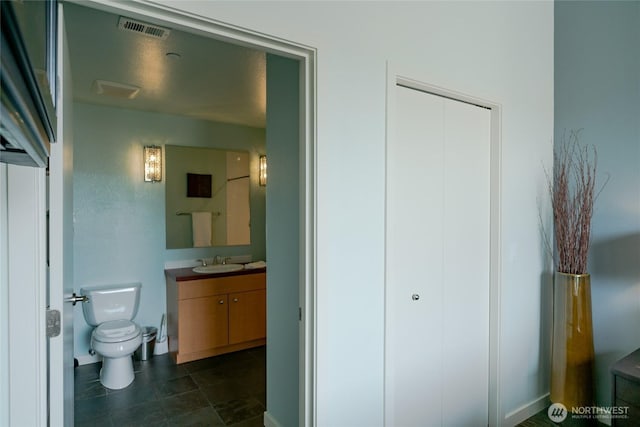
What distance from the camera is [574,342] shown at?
2219 mm

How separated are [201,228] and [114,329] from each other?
4.11 feet

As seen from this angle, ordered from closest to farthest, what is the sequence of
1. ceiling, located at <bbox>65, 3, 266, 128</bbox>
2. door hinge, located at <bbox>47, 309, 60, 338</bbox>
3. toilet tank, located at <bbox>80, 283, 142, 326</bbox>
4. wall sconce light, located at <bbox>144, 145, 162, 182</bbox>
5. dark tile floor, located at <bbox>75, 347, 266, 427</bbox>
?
1. door hinge, located at <bbox>47, 309, 60, 338</bbox>
2. ceiling, located at <bbox>65, 3, 266, 128</bbox>
3. dark tile floor, located at <bbox>75, 347, 266, 427</bbox>
4. toilet tank, located at <bbox>80, 283, 142, 326</bbox>
5. wall sconce light, located at <bbox>144, 145, 162, 182</bbox>

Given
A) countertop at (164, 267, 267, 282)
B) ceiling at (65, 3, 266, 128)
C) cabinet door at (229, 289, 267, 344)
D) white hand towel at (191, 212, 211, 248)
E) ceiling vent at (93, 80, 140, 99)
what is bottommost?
cabinet door at (229, 289, 267, 344)

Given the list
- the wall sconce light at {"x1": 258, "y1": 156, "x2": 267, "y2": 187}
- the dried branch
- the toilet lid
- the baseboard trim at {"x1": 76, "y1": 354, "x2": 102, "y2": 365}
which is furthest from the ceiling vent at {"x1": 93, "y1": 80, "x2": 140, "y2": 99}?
the dried branch

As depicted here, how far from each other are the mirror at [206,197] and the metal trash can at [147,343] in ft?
2.69

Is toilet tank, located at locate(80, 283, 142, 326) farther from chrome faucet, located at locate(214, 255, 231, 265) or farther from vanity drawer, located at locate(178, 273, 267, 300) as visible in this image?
chrome faucet, located at locate(214, 255, 231, 265)

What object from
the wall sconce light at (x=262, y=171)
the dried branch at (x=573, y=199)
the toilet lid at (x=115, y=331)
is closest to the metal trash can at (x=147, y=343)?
the toilet lid at (x=115, y=331)

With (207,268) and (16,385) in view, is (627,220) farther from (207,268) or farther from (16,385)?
(207,268)

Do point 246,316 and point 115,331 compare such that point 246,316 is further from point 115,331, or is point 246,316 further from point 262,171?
point 262,171

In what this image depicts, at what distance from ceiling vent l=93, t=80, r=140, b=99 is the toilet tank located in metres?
1.67

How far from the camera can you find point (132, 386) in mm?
2938

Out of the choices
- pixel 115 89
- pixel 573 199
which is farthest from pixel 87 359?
pixel 573 199

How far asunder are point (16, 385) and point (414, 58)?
203cm

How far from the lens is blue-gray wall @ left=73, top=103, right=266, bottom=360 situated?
3279 millimetres
